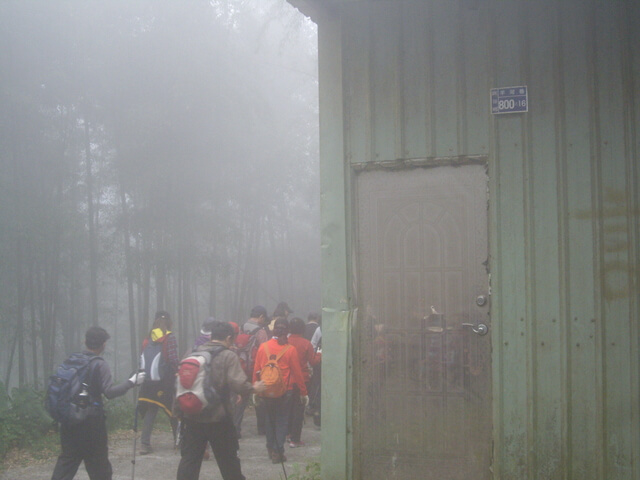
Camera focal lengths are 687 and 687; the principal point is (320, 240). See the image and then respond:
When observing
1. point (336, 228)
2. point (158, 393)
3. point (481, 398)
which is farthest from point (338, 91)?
point (158, 393)

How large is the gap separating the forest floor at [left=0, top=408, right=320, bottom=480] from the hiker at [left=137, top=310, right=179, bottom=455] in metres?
0.54

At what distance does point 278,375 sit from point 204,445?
2196 mm

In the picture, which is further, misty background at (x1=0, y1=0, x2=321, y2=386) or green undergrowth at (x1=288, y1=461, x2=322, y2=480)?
misty background at (x1=0, y1=0, x2=321, y2=386)

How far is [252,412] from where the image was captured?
38.1 feet

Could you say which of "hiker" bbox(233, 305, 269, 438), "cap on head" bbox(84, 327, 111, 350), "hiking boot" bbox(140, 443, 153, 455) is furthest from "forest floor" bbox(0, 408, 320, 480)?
"cap on head" bbox(84, 327, 111, 350)

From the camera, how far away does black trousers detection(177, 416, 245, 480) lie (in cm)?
474

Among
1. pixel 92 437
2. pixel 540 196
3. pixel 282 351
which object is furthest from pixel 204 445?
pixel 540 196

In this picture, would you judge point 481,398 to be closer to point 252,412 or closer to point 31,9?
point 252,412

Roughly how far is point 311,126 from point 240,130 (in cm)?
387

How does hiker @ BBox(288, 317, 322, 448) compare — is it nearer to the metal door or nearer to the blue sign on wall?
the metal door

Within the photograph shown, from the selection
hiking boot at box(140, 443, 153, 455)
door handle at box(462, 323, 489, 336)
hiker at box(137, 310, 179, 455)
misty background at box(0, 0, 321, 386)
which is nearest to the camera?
door handle at box(462, 323, 489, 336)

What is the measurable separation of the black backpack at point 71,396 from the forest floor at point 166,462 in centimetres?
182

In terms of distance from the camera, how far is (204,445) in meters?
4.84

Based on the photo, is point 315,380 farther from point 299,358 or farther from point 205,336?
point 205,336
